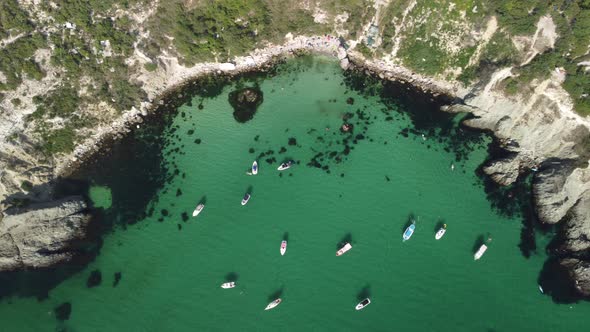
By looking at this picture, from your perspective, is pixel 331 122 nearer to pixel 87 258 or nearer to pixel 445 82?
pixel 445 82

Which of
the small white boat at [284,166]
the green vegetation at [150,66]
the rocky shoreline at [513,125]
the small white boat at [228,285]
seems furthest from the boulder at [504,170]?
the green vegetation at [150,66]

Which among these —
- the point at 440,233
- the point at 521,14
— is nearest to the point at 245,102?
the point at 440,233

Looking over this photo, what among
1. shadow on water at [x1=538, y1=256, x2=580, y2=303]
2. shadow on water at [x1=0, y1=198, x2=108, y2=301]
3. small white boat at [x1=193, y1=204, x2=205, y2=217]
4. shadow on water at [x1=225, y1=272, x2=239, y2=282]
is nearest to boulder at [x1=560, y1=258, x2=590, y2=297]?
shadow on water at [x1=538, y1=256, x2=580, y2=303]

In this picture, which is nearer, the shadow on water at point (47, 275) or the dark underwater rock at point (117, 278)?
the shadow on water at point (47, 275)

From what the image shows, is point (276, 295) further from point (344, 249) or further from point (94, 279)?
point (94, 279)

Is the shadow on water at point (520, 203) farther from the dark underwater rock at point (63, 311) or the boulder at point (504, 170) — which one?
the dark underwater rock at point (63, 311)

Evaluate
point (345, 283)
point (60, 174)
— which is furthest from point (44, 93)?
point (345, 283)
